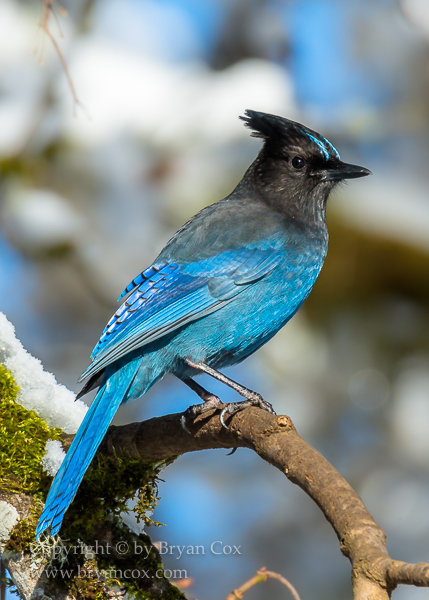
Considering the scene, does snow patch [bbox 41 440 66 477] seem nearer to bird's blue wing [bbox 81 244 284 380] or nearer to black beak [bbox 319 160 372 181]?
bird's blue wing [bbox 81 244 284 380]

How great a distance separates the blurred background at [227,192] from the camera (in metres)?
5.61

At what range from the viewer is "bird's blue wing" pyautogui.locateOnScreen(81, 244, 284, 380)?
268 cm

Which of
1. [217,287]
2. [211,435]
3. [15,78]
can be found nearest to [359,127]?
[15,78]

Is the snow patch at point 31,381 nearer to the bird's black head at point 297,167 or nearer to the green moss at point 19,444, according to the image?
the green moss at point 19,444

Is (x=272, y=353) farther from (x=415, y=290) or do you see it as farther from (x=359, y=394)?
(x=415, y=290)

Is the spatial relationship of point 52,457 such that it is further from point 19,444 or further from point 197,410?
point 197,410

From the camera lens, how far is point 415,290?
18.9 ft

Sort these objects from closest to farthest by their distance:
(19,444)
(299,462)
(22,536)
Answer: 1. (299,462)
2. (22,536)
3. (19,444)

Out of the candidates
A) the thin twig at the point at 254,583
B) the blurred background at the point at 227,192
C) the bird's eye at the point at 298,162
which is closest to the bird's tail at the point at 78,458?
the thin twig at the point at 254,583

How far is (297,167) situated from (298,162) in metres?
0.03

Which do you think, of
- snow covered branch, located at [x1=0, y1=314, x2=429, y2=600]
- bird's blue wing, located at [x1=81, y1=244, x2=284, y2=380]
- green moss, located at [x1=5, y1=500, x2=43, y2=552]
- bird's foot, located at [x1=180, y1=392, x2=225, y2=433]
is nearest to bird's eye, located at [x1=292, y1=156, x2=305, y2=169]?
bird's blue wing, located at [x1=81, y1=244, x2=284, y2=380]

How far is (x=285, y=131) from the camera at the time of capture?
337 centimetres

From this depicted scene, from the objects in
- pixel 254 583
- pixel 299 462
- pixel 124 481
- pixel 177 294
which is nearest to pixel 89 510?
pixel 124 481

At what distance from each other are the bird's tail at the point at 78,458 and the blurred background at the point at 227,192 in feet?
9.91
